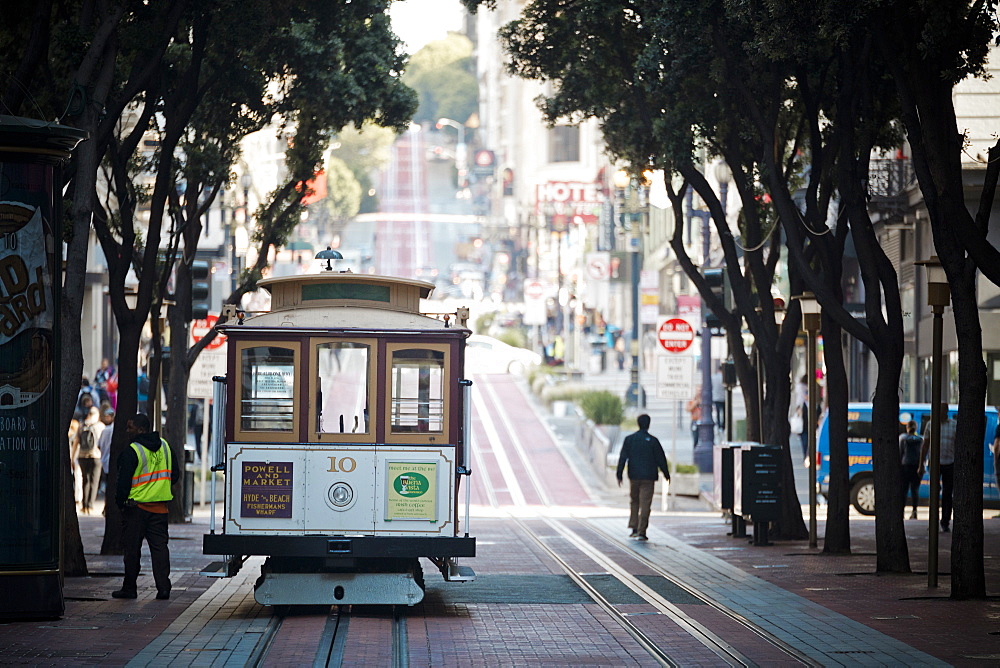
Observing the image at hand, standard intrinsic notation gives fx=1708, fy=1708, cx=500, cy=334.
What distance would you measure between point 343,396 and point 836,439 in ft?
29.8

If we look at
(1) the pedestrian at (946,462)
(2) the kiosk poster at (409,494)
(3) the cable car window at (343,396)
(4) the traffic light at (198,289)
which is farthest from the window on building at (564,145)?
(2) the kiosk poster at (409,494)

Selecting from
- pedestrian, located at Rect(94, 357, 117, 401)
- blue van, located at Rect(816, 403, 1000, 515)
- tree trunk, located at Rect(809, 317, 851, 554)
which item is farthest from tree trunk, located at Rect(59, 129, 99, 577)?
pedestrian, located at Rect(94, 357, 117, 401)

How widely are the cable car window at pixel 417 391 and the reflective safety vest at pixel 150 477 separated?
243cm

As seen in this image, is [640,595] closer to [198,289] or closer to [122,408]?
[122,408]

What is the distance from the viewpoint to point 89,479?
97.3ft

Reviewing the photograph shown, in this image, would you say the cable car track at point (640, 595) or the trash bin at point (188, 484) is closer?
the cable car track at point (640, 595)

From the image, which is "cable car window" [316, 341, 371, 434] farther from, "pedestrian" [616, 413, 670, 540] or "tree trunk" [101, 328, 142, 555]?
"pedestrian" [616, 413, 670, 540]

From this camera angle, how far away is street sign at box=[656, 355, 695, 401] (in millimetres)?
32469

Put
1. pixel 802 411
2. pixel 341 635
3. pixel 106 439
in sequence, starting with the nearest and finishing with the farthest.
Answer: pixel 341 635 → pixel 106 439 → pixel 802 411

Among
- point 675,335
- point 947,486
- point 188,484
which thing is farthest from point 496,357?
point 947,486

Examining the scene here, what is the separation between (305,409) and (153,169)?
12740 millimetres

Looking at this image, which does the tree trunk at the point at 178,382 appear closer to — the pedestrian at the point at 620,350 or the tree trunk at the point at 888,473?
the tree trunk at the point at 888,473

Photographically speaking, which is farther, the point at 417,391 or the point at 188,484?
the point at 188,484

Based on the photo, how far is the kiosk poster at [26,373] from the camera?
1433cm
